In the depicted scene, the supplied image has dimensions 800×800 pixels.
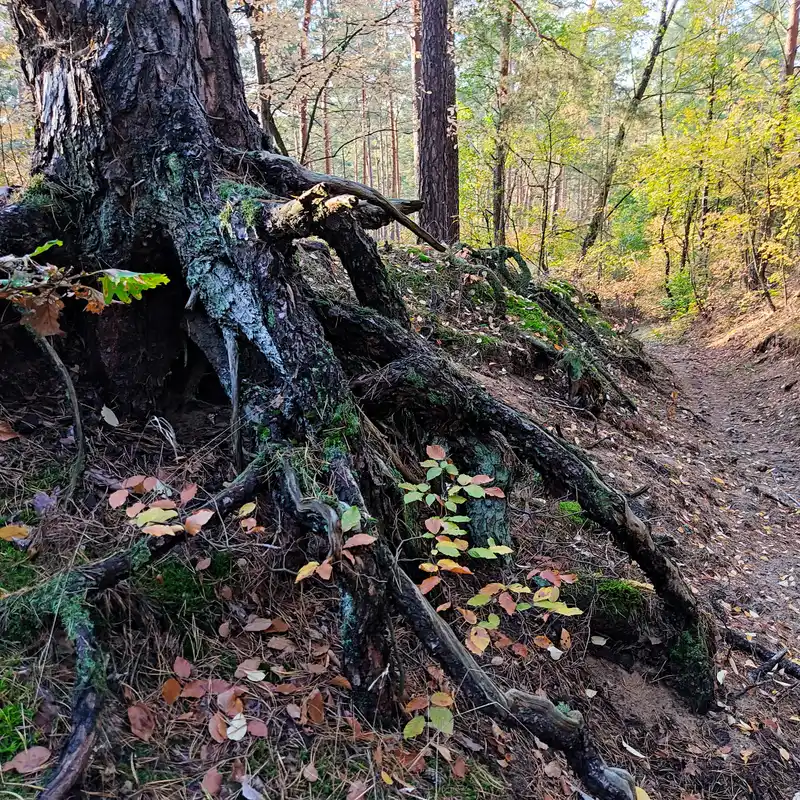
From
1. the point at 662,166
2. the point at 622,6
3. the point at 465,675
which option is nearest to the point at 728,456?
the point at 465,675

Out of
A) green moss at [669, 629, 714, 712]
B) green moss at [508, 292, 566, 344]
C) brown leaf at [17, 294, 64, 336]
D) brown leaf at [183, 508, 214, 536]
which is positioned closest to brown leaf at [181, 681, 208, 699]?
brown leaf at [183, 508, 214, 536]

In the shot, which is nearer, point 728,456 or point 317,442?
point 317,442

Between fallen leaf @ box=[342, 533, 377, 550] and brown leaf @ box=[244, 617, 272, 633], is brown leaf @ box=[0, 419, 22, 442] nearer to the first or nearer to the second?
brown leaf @ box=[244, 617, 272, 633]

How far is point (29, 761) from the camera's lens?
4.46 ft

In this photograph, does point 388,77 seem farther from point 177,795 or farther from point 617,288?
point 617,288

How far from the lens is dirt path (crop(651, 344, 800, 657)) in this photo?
407cm

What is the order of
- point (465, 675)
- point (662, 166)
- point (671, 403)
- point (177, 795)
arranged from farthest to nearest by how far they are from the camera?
point (662, 166), point (671, 403), point (465, 675), point (177, 795)

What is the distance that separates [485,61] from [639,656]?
1501 cm

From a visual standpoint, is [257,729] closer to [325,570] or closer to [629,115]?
[325,570]

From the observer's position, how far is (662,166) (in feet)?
48.3

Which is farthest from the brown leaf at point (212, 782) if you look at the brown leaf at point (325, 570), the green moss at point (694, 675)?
the green moss at point (694, 675)

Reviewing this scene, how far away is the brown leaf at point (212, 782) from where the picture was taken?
148 cm

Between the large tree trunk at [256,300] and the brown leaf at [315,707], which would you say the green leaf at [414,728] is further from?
the brown leaf at [315,707]

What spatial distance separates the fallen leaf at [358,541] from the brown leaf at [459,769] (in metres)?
0.88
